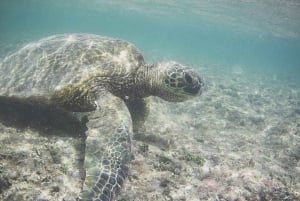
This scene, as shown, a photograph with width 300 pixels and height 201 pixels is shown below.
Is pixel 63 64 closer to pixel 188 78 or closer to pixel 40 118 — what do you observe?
pixel 40 118

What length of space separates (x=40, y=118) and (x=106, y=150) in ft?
7.63

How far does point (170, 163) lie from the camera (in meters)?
6.18

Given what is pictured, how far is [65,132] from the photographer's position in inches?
241

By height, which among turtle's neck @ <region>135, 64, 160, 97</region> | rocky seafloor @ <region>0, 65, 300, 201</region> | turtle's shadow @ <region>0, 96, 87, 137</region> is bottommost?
rocky seafloor @ <region>0, 65, 300, 201</region>

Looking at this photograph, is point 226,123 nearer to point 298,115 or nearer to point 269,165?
point 269,165

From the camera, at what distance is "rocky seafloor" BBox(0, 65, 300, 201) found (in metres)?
4.54

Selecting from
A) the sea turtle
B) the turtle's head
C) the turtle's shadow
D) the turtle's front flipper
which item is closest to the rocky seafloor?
the turtle's shadow

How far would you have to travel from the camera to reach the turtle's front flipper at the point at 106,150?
4.14 meters

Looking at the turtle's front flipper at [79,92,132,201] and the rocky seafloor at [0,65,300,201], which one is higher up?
the turtle's front flipper at [79,92,132,201]

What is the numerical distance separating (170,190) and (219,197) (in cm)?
86

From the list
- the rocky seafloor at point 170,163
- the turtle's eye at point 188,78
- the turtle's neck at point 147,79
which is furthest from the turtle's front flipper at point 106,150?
the turtle's eye at point 188,78

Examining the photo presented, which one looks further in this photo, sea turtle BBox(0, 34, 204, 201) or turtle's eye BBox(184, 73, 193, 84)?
turtle's eye BBox(184, 73, 193, 84)

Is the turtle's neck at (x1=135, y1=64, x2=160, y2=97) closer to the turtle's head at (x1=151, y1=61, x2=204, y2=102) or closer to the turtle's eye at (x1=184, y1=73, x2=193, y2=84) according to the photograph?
the turtle's head at (x1=151, y1=61, x2=204, y2=102)

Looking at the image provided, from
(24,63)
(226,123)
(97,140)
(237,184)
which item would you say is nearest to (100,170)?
(97,140)
